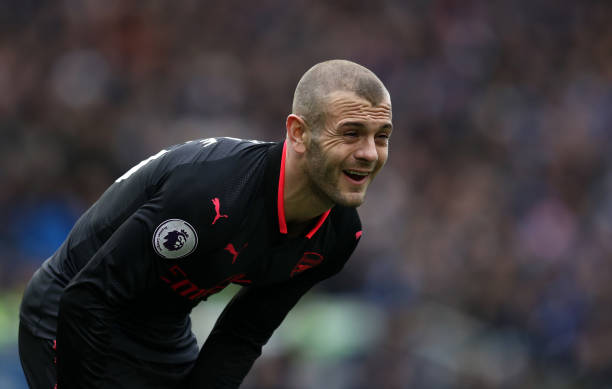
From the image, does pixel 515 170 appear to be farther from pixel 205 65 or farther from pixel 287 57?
pixel 205 65

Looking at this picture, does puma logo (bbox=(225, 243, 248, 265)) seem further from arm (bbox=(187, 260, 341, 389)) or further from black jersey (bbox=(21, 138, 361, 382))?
arm (bbox=(187, 260, 341, 389))

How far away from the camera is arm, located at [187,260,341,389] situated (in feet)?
13.0

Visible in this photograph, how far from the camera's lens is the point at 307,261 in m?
3.84

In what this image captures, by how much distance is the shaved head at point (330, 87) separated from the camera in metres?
3.39

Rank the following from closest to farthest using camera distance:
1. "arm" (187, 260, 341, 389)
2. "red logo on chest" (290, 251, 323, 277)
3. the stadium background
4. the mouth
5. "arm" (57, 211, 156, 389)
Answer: "arm" (57, 211, 156, 389) < the mouth < "red logo on chest" (290, 251, 323, 277) < "arm" (187, 260, 341, 389) < the stadium background

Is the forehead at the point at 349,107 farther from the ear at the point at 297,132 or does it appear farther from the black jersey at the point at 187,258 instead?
the black jersey at the point at 187,258

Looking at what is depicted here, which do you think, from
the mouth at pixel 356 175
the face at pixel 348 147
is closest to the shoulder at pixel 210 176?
the face at pixel 348 147

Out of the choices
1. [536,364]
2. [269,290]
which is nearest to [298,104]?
[269,290]

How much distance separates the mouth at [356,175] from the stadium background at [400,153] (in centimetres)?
427

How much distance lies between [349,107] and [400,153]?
26.3ft

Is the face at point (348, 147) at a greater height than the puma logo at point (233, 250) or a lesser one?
greater

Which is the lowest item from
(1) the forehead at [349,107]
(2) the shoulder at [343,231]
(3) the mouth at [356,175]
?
(2) the shoulder at [343,231]

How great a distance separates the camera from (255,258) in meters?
3.65

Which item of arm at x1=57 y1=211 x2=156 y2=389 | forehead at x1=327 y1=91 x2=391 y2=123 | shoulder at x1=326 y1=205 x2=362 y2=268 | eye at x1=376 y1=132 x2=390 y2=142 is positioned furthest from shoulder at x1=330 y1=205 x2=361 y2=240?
arm at x1=57 y1=211 x2=156 y2=389
